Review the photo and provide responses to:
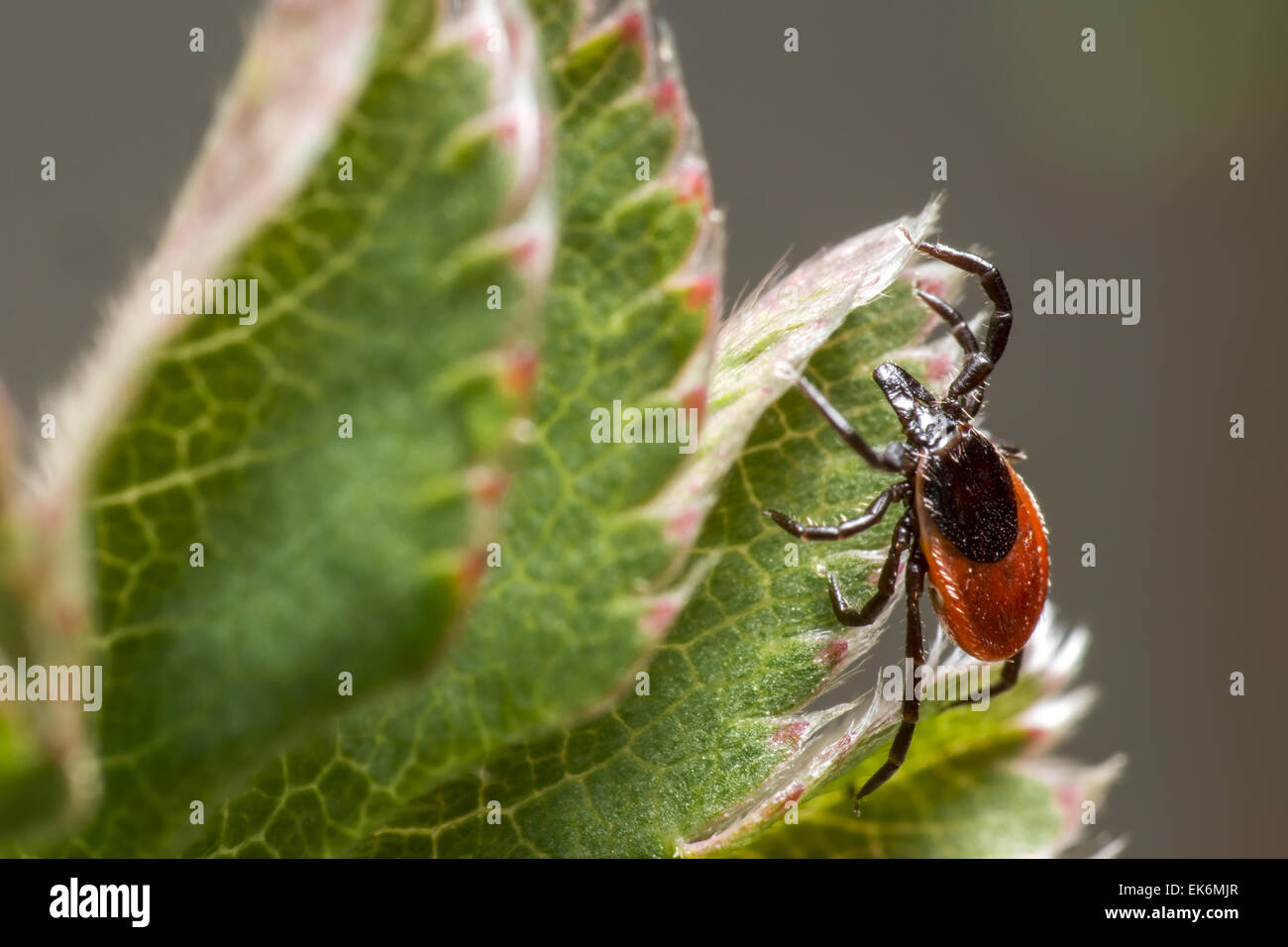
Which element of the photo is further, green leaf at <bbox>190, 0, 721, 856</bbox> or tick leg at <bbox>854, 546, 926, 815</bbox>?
tick leg at <bbox>854, 546, 926, 815</bbox>

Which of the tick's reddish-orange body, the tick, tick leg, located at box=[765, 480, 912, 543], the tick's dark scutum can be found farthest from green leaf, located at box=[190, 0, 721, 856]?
the tick's dark scutum

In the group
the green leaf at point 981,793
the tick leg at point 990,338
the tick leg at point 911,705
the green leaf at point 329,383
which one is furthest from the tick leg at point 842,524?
the tick leg at point 990,338

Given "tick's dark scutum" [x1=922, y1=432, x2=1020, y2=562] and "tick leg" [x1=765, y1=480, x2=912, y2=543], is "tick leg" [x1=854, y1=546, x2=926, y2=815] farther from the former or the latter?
"tick leg" [x1=765, y1=480, x2=912, y2=543]

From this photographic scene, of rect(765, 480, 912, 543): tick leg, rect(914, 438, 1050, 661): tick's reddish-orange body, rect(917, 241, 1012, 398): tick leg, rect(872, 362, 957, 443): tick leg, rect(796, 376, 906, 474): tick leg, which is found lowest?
rect(914, 438, 1050, 661): tick's reddish-orange body

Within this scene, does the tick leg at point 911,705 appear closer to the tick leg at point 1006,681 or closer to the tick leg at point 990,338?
the tick leg at point 1006,681

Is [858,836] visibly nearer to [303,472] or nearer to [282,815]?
[282,815]

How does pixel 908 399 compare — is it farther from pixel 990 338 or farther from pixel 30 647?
pixel 30 647

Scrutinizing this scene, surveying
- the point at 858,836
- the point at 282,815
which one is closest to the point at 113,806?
the point at 282,815

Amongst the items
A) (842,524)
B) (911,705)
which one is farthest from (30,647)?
(911,705)
